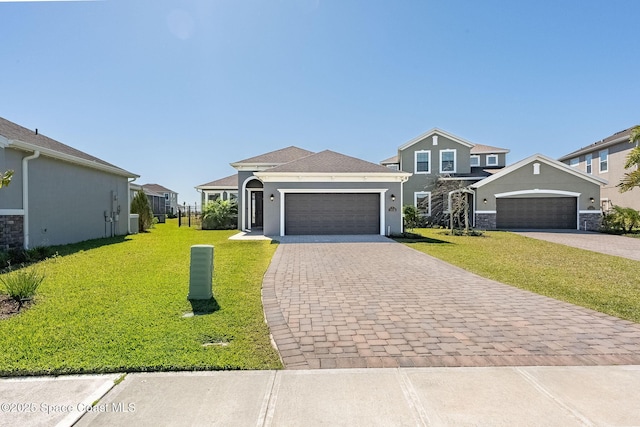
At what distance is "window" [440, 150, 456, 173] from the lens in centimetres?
2383

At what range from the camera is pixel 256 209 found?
69.5ft

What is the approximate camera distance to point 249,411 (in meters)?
2.47

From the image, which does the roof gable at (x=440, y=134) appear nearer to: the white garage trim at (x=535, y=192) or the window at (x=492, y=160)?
the white garage trim at (x=535, y=192)

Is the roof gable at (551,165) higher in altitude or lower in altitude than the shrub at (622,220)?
higher

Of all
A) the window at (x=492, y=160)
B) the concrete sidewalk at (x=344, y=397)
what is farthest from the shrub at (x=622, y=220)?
the concrete sidewalk at (x=344, y=397)

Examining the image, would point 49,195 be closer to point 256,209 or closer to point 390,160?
point 256,209

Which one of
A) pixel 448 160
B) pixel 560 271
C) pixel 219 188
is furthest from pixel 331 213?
pixel 219 188

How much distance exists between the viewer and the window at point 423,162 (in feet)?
78.6

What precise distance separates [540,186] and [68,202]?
25.2 m

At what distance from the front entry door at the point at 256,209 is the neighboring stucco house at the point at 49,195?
740cm

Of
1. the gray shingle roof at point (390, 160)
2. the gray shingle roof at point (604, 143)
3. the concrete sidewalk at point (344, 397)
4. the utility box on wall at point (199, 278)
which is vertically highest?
the gray shingle roof at point (604, 143)

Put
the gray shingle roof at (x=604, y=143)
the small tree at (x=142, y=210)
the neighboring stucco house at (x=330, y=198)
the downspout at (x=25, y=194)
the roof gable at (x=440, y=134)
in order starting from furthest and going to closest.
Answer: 1. the roof gable at (x=440, y=134)
2. the gray shingle roof at (x=604, y=143)
3. the small tree at (x=142, y=210)
4. the neighboring stucco house at (x=330, y=198)
5. the downspout at (x=25, y=194)

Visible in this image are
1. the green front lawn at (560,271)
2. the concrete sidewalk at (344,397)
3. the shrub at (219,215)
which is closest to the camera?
the concrete sidewalk at (344,397)

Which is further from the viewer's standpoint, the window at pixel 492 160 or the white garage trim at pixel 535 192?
the window at pixel 492 160
